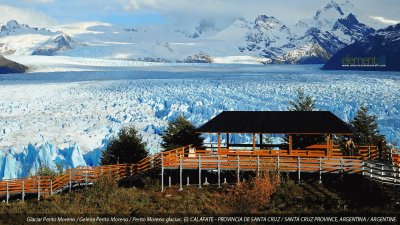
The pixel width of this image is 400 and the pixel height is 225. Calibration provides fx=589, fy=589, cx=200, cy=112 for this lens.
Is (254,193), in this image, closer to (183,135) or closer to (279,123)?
(279,123)

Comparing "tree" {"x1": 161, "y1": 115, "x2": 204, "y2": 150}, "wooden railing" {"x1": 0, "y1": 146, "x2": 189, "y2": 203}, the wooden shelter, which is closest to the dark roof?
the wooden shelter

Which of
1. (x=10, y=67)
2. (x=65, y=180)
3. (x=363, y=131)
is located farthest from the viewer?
(x=10, y=67)

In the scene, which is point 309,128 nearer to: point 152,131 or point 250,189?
point 250,189

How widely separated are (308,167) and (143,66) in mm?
105539

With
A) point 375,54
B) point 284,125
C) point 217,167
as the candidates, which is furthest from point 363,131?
point 375,54

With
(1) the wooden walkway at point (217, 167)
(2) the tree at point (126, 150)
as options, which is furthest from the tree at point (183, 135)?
(1) the wooden walkway at point (217, 167)

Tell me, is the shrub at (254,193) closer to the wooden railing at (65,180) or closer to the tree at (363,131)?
the wooden railing at (65,180)

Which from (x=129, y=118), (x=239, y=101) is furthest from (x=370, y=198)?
(x=239, y=101)

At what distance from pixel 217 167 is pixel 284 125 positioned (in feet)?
13.9

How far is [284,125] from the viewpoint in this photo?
87.9 ft

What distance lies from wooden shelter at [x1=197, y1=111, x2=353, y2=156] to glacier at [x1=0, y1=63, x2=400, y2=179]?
10.3 m

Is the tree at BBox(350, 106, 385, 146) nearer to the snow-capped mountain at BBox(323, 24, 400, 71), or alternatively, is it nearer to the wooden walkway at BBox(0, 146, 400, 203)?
the wooden walkway at BBox(0, 146, 400, 203)

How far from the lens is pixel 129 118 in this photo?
48.6 metres

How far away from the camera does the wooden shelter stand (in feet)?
85.1
